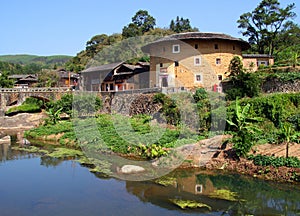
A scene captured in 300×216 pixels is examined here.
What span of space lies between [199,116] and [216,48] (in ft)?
43.0

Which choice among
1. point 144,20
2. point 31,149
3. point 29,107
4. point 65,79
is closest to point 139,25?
point 144,20

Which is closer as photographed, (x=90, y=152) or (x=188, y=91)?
(x=90, y=152)

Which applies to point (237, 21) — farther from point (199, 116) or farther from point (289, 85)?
point (199, 116)

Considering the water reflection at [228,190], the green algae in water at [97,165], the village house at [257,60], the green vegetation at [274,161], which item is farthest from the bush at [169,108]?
the village house at [257,60]

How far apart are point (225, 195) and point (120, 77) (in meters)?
31.6

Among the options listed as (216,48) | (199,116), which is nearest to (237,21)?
(216,48)

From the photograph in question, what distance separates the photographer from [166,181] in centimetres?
1788

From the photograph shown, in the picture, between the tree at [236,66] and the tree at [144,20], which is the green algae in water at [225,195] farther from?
the tree at [144,20]

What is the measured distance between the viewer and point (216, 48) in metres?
36.2

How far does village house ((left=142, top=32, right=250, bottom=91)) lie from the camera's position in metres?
35.8

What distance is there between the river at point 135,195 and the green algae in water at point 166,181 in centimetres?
14

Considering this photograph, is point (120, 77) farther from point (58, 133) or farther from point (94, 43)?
point (94, 43)

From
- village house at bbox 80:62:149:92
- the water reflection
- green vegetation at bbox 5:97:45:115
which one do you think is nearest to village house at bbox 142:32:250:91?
village house at bbox 80:62:149:92

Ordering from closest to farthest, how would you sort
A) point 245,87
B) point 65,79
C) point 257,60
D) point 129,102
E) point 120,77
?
point 245,87, point 129,102, point 257,60, point 120,77, point 65,79
